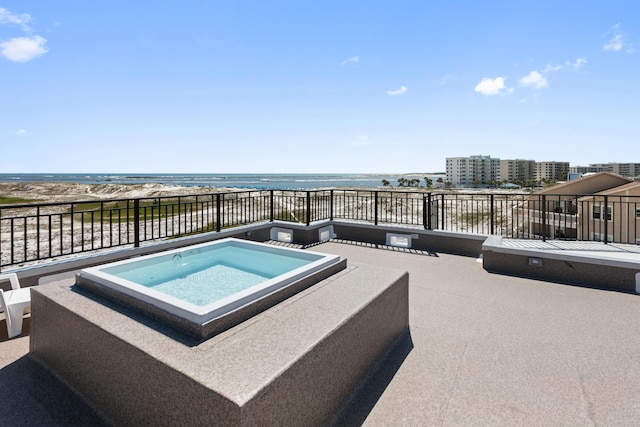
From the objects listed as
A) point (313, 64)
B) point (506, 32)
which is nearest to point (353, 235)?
point (506, 32)

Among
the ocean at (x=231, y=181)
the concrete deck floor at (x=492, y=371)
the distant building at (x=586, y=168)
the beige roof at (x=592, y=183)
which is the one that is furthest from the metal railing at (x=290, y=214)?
the distant building at (x=586, y=168)

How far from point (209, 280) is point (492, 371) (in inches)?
107

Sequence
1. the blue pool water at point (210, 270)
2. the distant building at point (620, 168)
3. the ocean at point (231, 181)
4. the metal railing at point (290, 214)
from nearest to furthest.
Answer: the blue pool water at point (210, 270) → the metal railing at point (290, 214) → the ocean at point (231, 181) → the distant building at point (620, 168)

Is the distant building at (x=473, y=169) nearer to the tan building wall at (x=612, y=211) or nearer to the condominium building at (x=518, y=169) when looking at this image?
the condominium building at (x=518, y=169)

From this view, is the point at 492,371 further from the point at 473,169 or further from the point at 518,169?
the point at 518,169

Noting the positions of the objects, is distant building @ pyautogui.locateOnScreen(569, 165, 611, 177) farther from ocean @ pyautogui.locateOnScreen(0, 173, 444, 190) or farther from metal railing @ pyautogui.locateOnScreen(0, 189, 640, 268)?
metal railing @ pyautogui.locateOnScreen(0, 189, 640, 268)

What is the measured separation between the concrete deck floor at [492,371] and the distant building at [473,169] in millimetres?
83340

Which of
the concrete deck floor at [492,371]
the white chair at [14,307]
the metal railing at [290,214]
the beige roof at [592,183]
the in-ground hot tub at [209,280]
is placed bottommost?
the concrete deck floor at [492,371]

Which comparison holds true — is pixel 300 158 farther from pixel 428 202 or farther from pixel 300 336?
pixel 300 336

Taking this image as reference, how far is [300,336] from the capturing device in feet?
5.26

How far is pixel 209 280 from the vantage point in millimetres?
3283

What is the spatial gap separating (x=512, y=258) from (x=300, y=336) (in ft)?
13.3

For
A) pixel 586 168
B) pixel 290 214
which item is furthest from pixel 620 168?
pixel 290 214

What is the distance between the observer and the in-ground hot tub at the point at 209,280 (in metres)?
1.76
